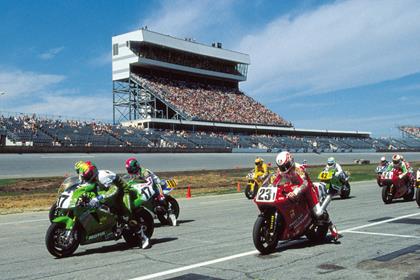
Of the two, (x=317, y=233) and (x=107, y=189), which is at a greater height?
(x=107, y=189)

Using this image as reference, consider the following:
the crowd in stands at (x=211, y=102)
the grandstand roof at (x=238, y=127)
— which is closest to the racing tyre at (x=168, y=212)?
the grandstand roof at (x=238, y=127)

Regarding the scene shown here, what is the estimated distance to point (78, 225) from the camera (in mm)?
8492

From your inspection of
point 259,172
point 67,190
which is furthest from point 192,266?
point 259,172

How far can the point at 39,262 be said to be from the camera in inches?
321

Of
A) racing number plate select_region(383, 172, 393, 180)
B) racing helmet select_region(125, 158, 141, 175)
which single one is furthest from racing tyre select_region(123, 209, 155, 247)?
racing number plate select_region(383, 172, 393, 180)

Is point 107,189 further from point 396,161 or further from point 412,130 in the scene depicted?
point 412,130

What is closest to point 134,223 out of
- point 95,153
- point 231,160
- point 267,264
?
point 267,264

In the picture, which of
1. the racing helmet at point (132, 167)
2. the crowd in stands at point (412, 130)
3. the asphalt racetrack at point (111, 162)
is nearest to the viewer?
the racing helmet at point (132, 167)

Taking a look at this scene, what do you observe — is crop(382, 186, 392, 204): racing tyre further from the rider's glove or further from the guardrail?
the guardrail

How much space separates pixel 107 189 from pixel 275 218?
9.74 ft

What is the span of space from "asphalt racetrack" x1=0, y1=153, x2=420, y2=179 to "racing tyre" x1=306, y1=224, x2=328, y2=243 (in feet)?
89.4

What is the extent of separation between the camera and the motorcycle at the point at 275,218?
8172 millimetres

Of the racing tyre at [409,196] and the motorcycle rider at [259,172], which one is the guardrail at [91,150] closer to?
the motorcycle rider at [259,172]

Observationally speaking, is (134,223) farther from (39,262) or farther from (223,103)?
(223,103)
